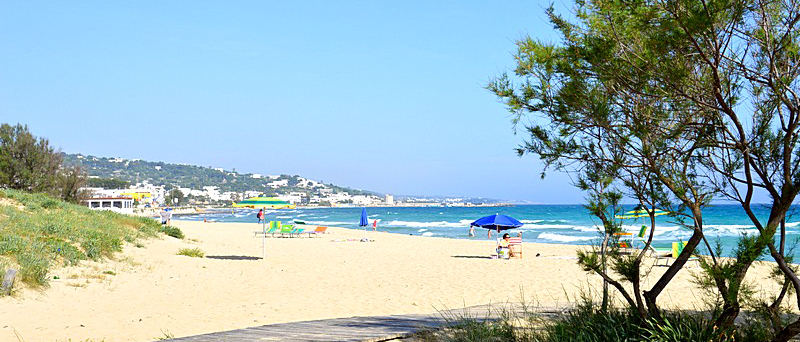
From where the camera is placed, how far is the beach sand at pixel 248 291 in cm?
791

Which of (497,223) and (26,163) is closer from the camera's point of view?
(497,223)

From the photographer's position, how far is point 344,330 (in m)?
5.56

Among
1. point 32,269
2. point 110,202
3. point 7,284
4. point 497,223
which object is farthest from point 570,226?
point 7,284

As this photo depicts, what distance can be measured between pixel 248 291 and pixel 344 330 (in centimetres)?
625

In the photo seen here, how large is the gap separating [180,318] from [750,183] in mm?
6787

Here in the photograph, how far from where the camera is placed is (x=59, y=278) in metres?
10.6

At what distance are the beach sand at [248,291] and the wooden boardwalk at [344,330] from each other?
1.33 metres

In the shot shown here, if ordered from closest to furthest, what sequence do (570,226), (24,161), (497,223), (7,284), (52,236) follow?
(7,284) < (52,236) < (497,223) < (24,161) < (570,226)

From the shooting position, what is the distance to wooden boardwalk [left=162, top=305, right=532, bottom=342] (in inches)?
204

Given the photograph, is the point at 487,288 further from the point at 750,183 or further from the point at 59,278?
the point at 750,183

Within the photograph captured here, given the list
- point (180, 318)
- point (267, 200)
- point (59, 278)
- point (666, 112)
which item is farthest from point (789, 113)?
point (267, 200)

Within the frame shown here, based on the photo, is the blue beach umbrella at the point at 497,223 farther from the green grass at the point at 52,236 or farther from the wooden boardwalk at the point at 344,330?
the wooden boardwalk at the point at 344,330

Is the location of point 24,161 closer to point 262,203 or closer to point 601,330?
point 262,203

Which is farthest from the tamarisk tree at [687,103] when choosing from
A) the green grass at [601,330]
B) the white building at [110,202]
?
the white building at [110,202]
